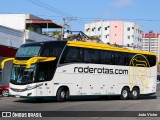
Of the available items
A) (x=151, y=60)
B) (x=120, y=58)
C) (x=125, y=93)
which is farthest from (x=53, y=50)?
(x=151, y=60)

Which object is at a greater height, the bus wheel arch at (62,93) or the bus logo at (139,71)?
the bus logo at (139,71)

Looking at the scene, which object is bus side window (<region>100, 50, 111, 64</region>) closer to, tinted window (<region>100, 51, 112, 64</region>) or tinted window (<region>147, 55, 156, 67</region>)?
tinted window (<region>100, 51, 112, 64</region>)

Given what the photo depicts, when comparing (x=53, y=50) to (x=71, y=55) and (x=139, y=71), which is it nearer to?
(x=71, y=55)

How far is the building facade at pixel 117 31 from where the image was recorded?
123812 millimetres

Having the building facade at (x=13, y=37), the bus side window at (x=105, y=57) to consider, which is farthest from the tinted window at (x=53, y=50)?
the building facade at (x=13, y=37)

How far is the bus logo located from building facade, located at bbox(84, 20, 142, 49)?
92361 millimetres

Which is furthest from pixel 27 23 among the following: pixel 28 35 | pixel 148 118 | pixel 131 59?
pixel 148 118

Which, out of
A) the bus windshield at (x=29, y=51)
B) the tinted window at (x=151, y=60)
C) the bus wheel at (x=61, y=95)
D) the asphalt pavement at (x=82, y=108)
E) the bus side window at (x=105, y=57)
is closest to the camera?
the asphalt pavement at (x=82, y=108)

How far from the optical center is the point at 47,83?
22656mm

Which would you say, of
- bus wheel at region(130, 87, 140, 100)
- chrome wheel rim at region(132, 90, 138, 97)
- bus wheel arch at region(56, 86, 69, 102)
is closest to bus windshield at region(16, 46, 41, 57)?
bus wheel arch at region(56, 86, 69, 102)

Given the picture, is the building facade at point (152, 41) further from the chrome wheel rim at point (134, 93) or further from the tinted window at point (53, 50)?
the tinted window at point (53, 50)

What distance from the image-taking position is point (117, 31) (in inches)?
4948

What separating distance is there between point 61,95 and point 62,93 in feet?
0.65

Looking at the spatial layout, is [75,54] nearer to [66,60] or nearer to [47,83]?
[66,60]
